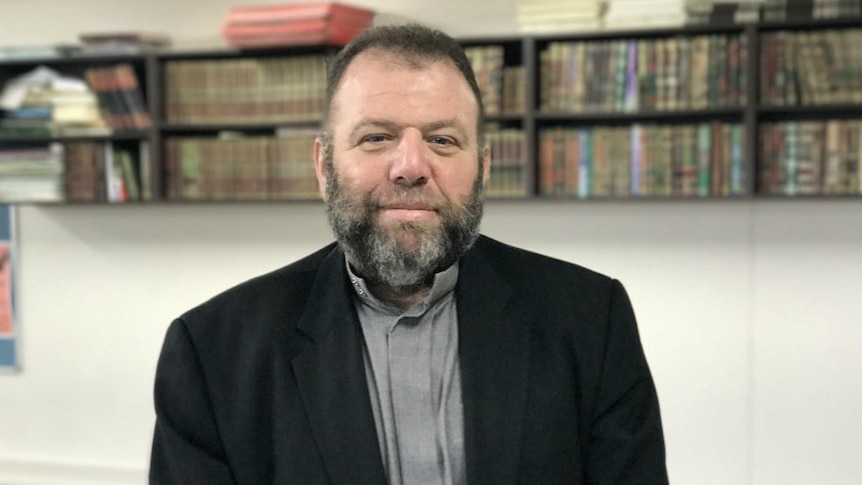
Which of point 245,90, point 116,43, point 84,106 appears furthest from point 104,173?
point 245,90

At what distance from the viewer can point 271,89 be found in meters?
3.28

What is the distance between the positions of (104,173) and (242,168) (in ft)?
1.83

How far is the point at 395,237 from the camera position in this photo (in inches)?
52.5

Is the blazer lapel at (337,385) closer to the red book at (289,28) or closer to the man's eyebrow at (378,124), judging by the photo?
the man's eyebrow at (378,124)

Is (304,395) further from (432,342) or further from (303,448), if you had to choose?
(432,342)

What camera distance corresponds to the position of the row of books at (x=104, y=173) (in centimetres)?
343

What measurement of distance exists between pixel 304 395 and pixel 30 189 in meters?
2.57

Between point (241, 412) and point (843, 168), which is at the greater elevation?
point (843, 168)

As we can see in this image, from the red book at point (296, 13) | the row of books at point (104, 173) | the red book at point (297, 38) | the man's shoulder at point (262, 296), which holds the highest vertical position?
the red book at point (296, 13)

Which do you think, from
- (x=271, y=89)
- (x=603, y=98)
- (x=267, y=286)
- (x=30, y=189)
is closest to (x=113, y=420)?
(x=30, y=189)

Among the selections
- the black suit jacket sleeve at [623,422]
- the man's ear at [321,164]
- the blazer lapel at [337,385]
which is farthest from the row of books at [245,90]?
the black suit jacket sleeve at [623,422]

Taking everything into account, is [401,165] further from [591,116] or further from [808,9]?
[808,9]

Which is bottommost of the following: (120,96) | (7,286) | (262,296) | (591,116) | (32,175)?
(7,286)

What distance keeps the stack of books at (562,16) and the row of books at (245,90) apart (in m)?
0.73
